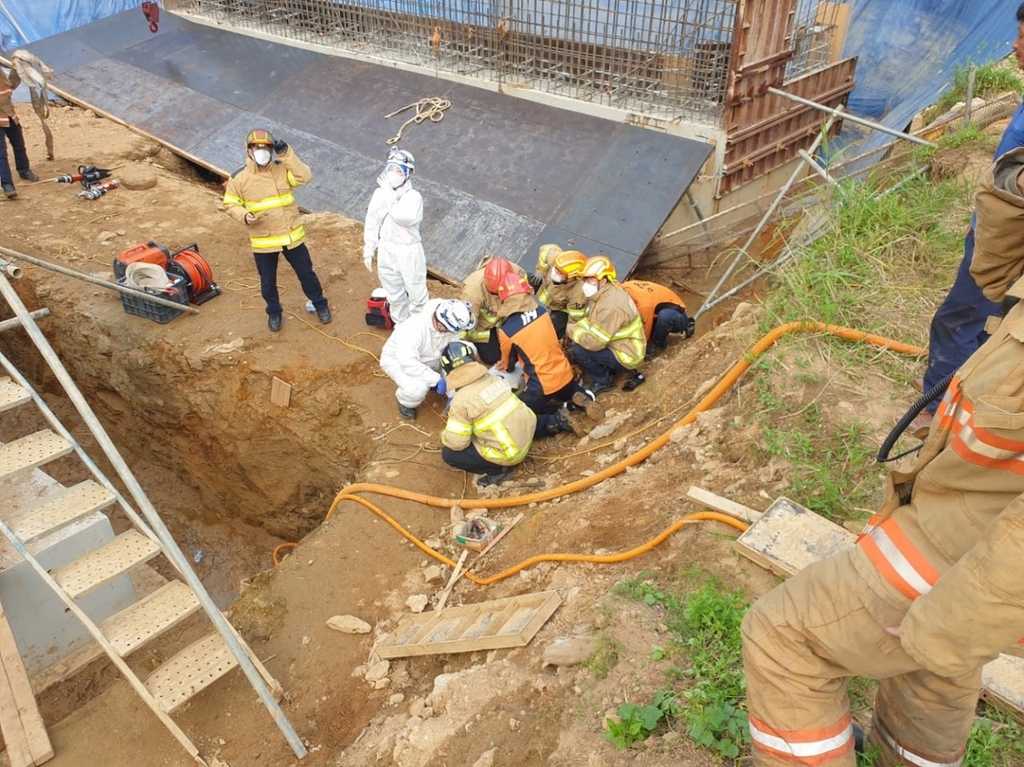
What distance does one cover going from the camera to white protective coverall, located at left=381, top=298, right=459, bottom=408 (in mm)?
5727

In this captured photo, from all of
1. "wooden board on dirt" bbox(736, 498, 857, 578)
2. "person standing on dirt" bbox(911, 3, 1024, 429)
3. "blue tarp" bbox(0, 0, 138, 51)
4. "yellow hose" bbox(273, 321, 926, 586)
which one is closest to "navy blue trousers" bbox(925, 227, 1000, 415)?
"person standing on dirt" bbox(911, 3, 1024, 429)

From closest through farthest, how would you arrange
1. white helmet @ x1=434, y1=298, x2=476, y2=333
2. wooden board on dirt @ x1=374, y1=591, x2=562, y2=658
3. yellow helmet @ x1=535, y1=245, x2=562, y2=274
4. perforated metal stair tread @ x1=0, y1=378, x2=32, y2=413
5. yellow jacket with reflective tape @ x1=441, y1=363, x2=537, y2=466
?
1. wooden board on dirt @ x1=374, y1=591, x2=562, y2=658
2. perforated metal stair tread @ x1=0, y1=378, x2=32, y2=413
3. yellow jacket with reflective tape @ x1=441, y1=363, x2=537, y2=466
4. white helmet @ x1=434, y1=298, x2=476, y2=333
5. yellow helmet @ x1=535, y1=245, x2=562, y2=274

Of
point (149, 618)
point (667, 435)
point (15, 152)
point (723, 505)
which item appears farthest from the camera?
point (15, 152)

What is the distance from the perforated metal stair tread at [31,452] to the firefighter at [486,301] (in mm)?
3270

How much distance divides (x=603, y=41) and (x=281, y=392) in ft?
18.9

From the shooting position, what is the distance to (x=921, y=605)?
1.70 m

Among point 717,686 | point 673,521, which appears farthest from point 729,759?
point 673,521

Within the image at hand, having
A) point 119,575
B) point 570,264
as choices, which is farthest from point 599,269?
point 119,575

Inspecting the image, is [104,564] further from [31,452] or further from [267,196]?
[267,196]

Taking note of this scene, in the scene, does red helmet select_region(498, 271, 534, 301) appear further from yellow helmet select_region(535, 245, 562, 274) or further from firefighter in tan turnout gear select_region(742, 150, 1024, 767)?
firefighter in tan turnout gear select_region(742, 150, 1024, 767)

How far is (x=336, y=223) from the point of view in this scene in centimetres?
874

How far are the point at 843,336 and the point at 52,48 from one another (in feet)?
48.1

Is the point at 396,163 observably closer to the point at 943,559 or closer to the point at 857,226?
the point at 857,226

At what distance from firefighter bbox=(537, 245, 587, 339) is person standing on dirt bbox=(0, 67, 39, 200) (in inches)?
273
